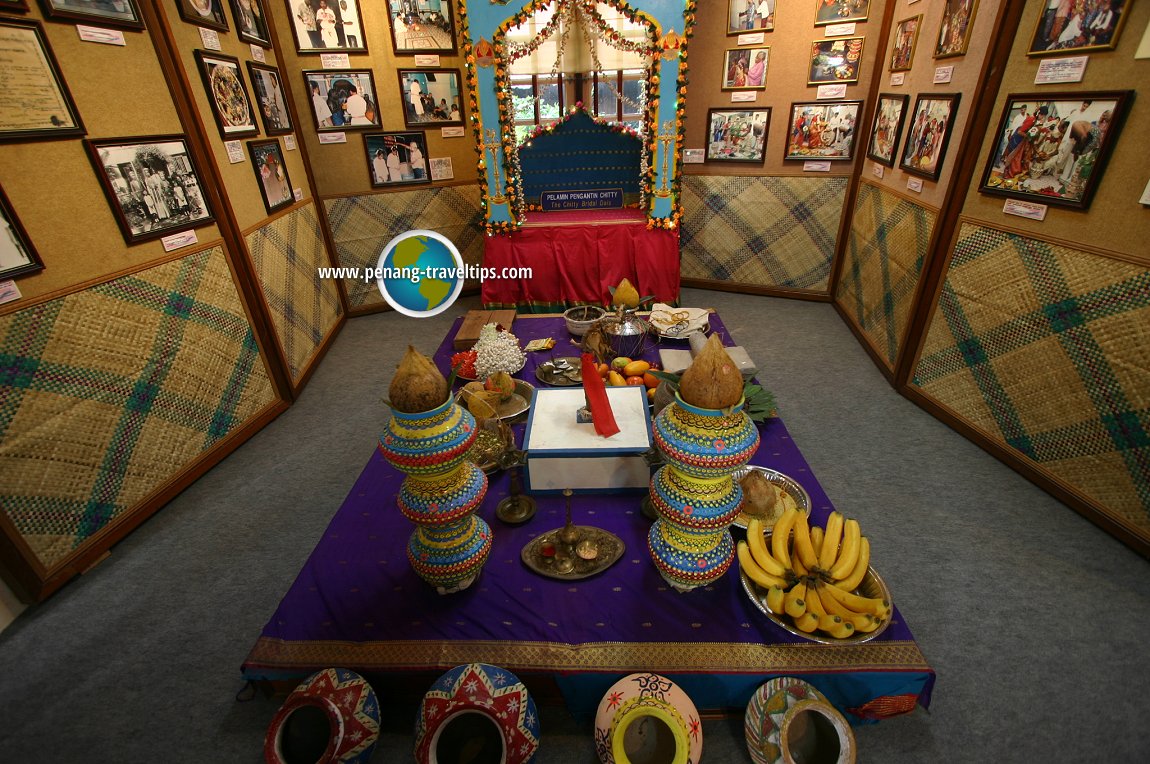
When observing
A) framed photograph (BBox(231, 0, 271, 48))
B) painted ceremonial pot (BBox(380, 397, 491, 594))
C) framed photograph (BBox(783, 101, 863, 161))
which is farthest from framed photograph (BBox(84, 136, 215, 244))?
framed photograph (BBox(783, 101, 863, 161))

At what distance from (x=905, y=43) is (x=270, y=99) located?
486 centimetres

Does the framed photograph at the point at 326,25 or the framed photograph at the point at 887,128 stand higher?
the framed photograph at the point at 326,25

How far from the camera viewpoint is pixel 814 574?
1.60 m

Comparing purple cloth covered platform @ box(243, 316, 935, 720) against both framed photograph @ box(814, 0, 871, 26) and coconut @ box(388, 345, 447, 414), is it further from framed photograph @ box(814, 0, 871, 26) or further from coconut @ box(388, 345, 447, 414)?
framed photograph @ box(814, 0, 871, 26)

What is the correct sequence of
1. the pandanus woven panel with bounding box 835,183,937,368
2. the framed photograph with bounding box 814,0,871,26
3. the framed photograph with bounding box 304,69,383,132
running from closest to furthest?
the pandanus woven panel with bounding box 835,183,937,368
the framed photograph with bounding box 814,0,871,26
the framed photograph with bounding box 304,69,383,132

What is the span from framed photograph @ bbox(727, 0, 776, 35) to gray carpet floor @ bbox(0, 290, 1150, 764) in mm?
3466

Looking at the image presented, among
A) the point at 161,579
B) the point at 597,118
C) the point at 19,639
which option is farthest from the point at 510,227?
the point at 19,639

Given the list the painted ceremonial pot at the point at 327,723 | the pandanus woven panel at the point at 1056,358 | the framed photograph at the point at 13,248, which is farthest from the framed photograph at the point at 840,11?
the painted ceremonial pot at the point at 327,723

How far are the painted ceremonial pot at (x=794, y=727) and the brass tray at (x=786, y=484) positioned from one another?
536 millimetres

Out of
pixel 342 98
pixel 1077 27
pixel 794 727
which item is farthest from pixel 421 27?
pixel 794 727

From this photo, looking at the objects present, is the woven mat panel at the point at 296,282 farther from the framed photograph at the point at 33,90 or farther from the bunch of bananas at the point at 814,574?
the bunch of bananas at the point at 814,574

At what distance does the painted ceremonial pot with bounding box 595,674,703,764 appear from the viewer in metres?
1.36

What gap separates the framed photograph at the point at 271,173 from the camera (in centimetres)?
366

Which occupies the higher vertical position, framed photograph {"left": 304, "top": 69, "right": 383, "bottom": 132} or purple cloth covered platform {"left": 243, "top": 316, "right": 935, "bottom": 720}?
framed photograph {"left": 304, "top": 69, "right": 383, "bottom": 132}
